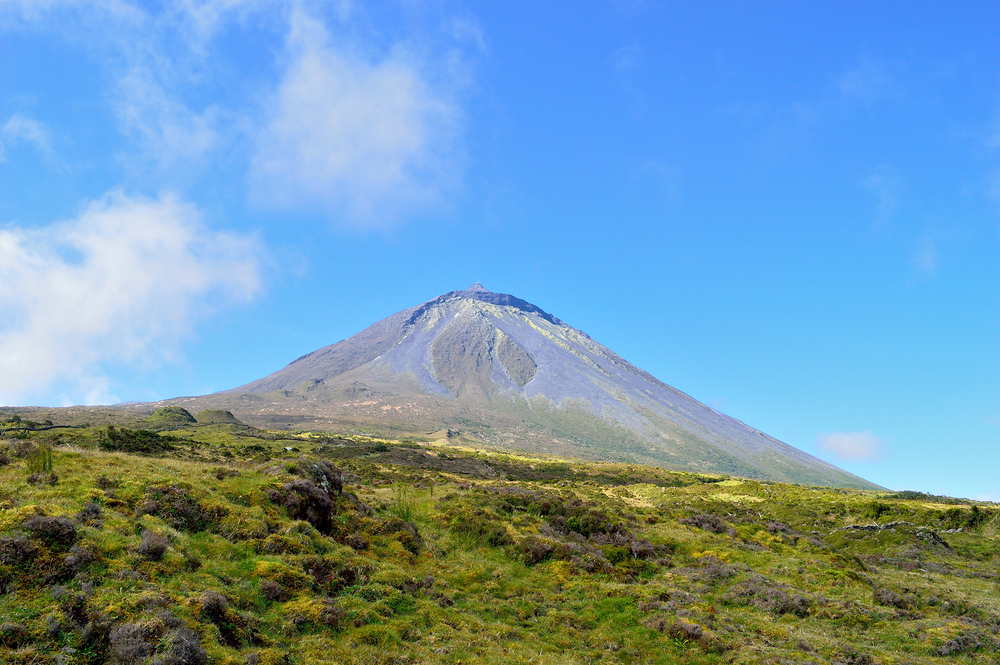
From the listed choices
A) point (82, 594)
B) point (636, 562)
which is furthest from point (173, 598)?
point (636, 562)

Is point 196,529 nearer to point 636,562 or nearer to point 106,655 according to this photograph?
point 106,655

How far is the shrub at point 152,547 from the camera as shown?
35.5 feet

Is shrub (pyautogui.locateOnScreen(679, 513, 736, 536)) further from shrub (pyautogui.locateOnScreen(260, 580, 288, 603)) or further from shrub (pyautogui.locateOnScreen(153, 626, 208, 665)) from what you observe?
shrub (pyautogui.locateOnScreen(153, 626, 208, 665))

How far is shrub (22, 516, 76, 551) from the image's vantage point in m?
9.73

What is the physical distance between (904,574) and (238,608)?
30.5m

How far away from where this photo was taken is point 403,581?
14.9 meters

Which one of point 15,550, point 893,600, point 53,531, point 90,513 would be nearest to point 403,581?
point 90,513

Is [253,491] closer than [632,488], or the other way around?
[253,491]

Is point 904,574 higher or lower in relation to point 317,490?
lower

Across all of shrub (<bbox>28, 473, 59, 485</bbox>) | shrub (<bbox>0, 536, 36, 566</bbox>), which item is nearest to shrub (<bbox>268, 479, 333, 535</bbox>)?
shrub (<bbox>28, 473, 59, 485</bbox>)

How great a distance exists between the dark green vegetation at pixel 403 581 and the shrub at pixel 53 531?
3 centimetres

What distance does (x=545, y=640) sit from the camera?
13.8 m

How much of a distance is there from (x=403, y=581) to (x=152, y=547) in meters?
6.88

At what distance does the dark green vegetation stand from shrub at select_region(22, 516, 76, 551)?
29mm
